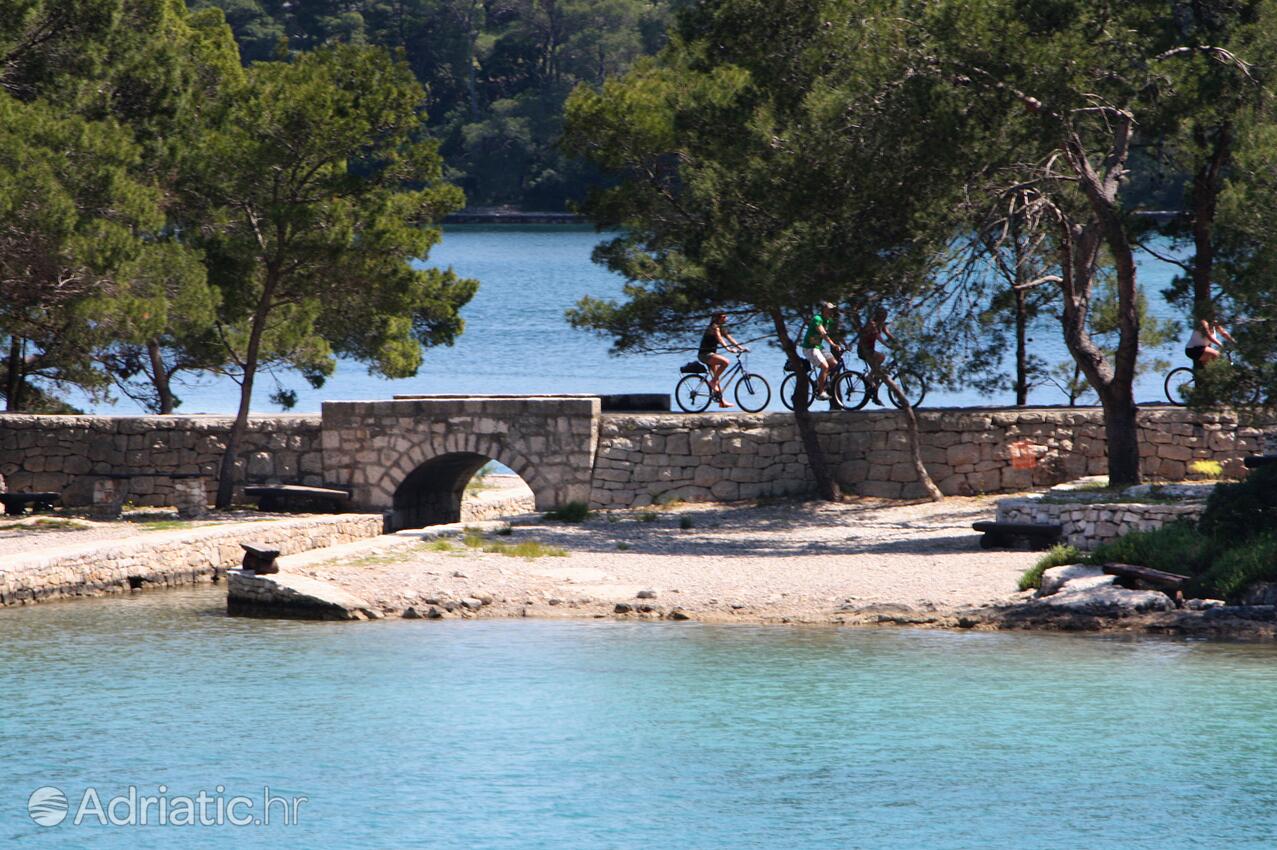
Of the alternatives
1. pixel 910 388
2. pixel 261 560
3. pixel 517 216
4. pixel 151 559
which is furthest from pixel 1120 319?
pixel 517 216

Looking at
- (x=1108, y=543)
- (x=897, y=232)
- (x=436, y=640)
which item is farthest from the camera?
(x=897, y=232)

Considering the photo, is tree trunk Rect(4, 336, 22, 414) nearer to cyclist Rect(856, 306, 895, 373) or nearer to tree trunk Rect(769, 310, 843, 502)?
tree trunk Rect(769, 310, 843, 502)

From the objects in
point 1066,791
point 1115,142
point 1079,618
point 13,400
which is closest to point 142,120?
point 13,400

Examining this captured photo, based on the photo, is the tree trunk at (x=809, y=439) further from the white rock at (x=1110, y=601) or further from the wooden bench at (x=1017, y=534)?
the white rock at (x=1110, y=601)

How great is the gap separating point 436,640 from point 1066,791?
19.9 feet

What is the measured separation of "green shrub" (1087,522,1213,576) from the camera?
51.5 feet

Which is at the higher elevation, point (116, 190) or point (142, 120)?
point (142, 120)

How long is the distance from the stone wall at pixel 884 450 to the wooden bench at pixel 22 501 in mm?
6912

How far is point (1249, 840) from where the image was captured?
9.98 metres

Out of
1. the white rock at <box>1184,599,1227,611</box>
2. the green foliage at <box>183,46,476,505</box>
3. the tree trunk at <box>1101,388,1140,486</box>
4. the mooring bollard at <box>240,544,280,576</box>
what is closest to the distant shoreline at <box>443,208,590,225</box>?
the green foliage at <box>183,46,476,505</box>

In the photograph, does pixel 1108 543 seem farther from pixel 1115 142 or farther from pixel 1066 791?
pixel 1066 791

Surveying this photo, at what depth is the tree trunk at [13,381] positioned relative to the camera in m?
23.5

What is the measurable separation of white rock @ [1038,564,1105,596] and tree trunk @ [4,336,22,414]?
580 inches

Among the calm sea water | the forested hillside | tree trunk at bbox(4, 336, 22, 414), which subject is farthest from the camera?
the forested hillside
